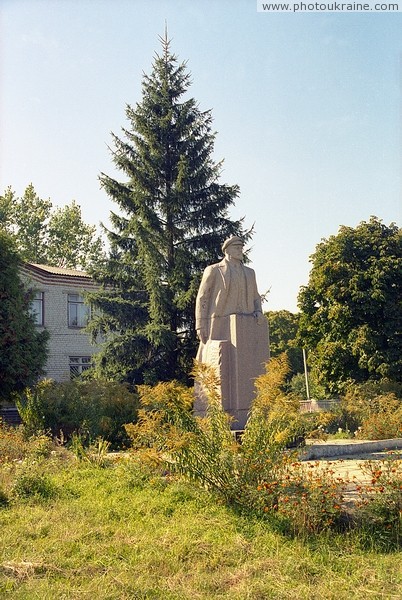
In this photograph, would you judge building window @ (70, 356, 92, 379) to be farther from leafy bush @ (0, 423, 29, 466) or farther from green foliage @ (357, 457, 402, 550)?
green foliage @ (357, 457, 402, 550)

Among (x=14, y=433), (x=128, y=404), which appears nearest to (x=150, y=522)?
(x=14, y=433)

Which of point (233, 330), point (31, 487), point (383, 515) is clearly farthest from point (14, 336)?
point (383, 515)

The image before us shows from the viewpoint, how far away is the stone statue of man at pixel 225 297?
11.6 metres

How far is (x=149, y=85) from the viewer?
21.0 metres

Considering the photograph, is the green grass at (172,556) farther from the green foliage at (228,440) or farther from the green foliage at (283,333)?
the green foliage at (283,333)

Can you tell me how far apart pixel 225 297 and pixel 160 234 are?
8618 mm

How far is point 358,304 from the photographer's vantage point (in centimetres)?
2230

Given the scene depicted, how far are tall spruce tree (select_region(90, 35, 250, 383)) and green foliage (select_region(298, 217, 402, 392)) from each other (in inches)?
177

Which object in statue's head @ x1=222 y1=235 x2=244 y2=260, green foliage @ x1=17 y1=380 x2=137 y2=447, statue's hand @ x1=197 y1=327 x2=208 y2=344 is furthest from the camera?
green foliage @ x1=17 y1=380 x2=137 y2=447

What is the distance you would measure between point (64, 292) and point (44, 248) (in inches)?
535

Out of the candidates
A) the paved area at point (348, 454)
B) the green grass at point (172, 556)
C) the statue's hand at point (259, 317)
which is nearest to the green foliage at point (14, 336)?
the statue's hand at point (259, 317)

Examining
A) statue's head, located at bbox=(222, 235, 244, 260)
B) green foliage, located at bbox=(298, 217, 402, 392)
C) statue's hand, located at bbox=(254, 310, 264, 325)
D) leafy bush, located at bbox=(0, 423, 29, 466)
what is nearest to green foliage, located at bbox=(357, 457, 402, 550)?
leafy bush, located at bbox=(0, 423, 29, 466)

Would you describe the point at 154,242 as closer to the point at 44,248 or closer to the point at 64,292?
the point at 64,292

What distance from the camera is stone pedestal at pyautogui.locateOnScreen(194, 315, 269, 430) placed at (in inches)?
430
